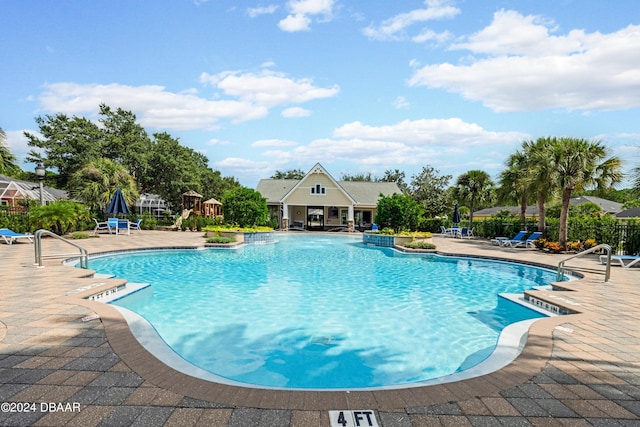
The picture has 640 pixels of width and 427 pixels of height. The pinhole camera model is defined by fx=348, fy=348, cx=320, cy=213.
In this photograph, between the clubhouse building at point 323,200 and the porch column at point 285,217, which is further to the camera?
the clubhouse building at point 323,200

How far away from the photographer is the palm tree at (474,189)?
90.8 ft

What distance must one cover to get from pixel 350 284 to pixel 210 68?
1085cm

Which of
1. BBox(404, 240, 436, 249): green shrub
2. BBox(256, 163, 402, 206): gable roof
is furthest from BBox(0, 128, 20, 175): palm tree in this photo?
BBox(256, 163, 402, 206): gable roof

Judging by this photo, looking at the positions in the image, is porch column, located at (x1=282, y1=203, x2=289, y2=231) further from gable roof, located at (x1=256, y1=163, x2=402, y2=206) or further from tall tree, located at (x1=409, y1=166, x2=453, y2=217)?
tall tree, located at (x1=409, y1=166, x2=453, y2=217)

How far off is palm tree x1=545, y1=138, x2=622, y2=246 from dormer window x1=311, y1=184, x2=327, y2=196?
19.2m

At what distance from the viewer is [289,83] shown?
16938mm

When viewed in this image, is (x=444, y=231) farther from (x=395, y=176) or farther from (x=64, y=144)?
(x=64, y=144)

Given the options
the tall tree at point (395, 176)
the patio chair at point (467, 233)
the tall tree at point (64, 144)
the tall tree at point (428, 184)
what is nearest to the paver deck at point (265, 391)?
the patio chair at point (467, 233)

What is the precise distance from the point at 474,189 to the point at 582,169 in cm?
1194

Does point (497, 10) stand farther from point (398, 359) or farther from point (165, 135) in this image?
point (165, 135)

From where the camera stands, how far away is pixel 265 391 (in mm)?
3254

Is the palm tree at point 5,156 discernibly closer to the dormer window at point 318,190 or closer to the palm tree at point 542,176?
the dormer window at point 318,190

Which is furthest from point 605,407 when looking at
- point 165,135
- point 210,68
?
A: point 165,135

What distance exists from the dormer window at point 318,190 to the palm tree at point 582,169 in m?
19.2
